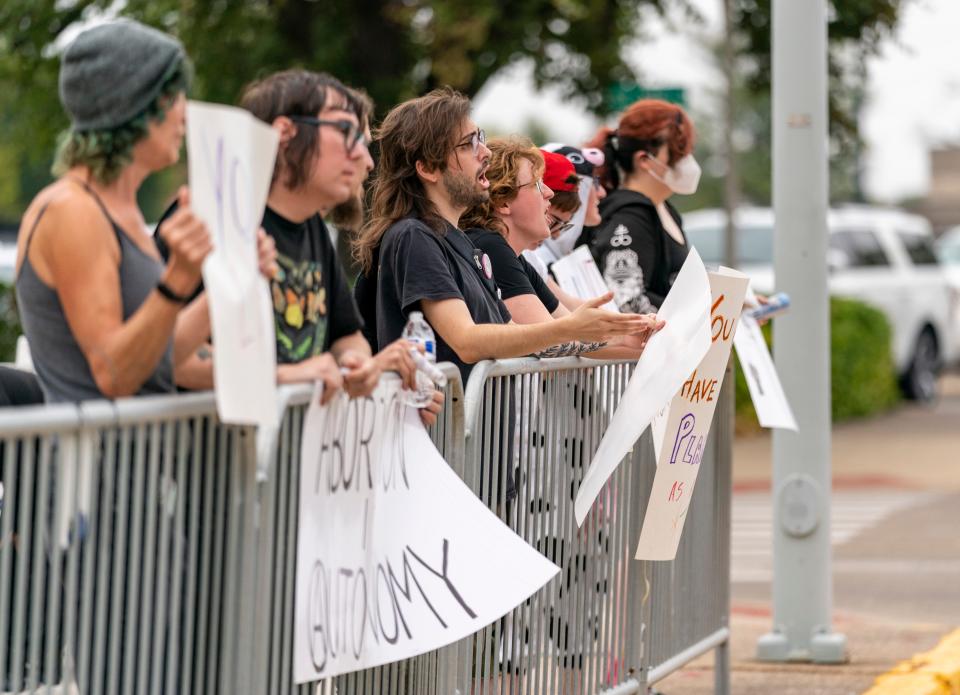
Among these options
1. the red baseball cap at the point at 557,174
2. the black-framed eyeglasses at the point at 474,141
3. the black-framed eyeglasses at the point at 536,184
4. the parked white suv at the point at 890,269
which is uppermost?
the parked white suv at the point at 890,269

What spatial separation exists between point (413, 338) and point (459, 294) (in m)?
0.33

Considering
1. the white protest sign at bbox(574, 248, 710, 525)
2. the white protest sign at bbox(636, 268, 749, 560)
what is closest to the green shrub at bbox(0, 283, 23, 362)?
the white protest sign at bbox(636, 268, 749, 560)

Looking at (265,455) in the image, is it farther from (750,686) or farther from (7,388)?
(750,686)

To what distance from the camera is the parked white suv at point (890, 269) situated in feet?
62.9

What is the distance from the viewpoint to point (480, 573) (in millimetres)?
3707

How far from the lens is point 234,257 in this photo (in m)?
2.92

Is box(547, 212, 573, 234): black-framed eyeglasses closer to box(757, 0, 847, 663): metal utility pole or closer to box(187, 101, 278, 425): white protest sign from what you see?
box(757, 0, 847, 663): metal utility pole

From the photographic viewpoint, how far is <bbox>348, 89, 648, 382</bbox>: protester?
4.10m

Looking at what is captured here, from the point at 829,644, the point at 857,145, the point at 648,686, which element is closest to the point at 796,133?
the point at 829,644

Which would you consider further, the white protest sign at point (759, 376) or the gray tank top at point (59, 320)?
the white protest sign at point (759, 376)

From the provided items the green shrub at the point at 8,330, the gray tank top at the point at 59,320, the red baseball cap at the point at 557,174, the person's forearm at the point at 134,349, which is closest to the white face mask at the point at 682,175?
the red baseball cap at the point at 557,174

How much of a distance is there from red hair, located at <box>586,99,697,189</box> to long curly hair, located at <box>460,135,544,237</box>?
3.65ft

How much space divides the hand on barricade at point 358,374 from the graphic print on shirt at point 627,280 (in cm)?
244

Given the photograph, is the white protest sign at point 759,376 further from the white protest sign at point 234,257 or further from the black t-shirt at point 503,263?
the white protest sign at point 234,257
